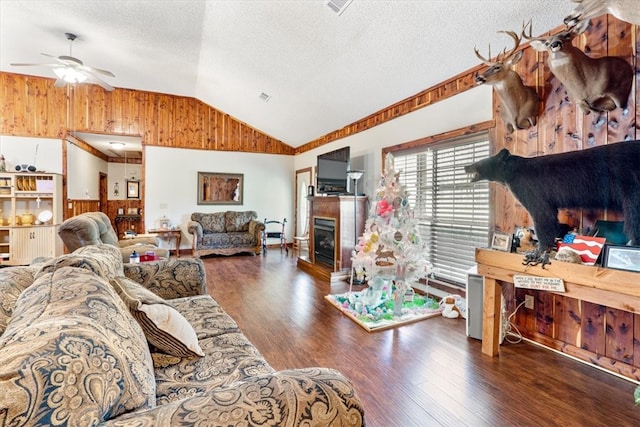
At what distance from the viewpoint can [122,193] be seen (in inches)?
408

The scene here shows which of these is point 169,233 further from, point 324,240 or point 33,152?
point 324,240

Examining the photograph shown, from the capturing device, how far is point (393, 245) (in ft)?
11.4

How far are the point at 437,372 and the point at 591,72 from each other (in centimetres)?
246

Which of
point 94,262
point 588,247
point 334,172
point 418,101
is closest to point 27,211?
point 334,172

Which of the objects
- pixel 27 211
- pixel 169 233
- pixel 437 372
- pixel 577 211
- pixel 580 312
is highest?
pixel 577 211

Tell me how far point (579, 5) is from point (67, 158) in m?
8.45

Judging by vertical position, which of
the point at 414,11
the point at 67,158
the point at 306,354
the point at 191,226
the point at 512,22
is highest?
the point at 414,11

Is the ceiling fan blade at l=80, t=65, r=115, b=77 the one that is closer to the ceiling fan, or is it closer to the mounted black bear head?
the ceiling fan

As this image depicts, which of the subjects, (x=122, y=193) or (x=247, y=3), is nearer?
(x=247, y=3)

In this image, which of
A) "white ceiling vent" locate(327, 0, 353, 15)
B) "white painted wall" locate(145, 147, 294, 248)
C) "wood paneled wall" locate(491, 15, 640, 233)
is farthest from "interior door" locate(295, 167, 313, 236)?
"wood paneled wall" locate(491, 15, 640, 233)

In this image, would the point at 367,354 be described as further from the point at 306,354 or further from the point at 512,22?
the point at 512,22

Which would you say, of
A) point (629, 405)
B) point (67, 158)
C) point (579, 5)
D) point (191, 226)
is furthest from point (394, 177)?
point (67, 158)

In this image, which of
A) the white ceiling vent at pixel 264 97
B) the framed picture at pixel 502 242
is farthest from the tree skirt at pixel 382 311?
Answer: the white ceiling vent at pixel 264 97

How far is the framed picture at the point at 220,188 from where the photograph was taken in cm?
788
